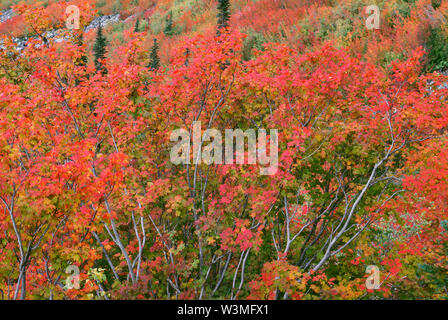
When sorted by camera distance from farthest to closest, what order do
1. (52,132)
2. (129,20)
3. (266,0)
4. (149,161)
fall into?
(129,20) → (266,0) → (52,132) → (149,161)

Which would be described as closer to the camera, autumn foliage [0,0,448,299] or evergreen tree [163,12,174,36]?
autumn foliage [0,0,448,299]

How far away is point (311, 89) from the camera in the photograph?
241 inches

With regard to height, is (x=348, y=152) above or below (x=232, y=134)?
below

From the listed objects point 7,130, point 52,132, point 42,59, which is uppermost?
point 42,59

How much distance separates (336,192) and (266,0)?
29725 millimetres

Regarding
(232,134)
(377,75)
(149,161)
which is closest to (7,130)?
(149,161)

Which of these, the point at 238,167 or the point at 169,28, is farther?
the point at 169,28

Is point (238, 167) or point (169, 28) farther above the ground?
point (238, 167)

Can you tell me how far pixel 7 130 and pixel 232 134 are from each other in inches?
166

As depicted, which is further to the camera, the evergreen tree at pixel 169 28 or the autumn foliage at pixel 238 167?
the evergreen tree at pixel 169 28
